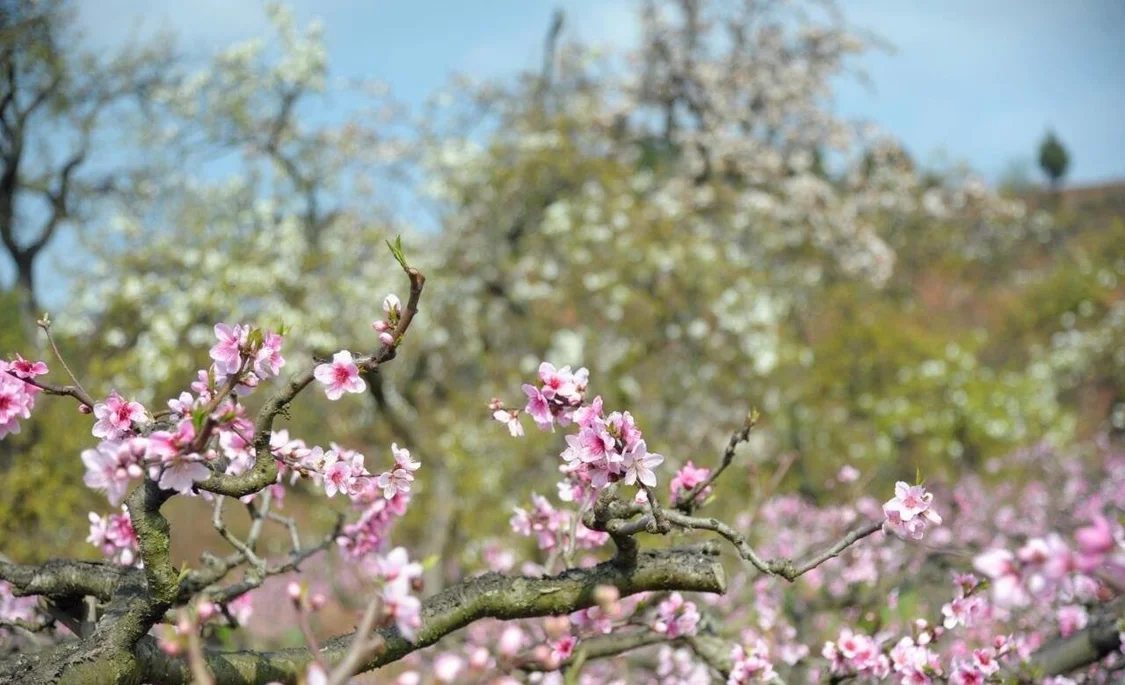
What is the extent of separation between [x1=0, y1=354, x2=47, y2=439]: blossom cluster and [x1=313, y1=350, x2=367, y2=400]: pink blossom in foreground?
0.80m

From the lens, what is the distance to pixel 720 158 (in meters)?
16.9

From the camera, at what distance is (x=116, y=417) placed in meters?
2.09

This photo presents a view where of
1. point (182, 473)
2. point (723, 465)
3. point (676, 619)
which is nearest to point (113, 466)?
point (182, 473)

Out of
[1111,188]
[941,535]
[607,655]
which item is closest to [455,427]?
[941,535]

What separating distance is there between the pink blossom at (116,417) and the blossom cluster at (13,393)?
263mm

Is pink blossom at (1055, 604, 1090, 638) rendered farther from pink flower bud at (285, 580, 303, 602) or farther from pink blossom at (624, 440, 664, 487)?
pink flower bud at (285, 580, 303, 602)

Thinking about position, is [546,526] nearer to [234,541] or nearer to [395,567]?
[234,541]

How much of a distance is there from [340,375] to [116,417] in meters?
0.56

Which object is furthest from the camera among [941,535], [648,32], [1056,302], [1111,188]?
[1111,188]

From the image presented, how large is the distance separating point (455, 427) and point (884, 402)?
23.4 feet

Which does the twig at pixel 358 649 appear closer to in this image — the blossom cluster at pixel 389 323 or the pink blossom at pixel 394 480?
the blossom cluster at pixel 389 323

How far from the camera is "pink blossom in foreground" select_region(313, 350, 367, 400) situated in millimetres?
2148

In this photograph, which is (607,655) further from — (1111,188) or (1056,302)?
(1111,188)

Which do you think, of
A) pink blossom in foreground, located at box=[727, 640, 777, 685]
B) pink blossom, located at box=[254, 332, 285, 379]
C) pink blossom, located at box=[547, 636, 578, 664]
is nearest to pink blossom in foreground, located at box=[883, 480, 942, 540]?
pink blossom in foreground, located at box=[727, 640, 777, 685]
